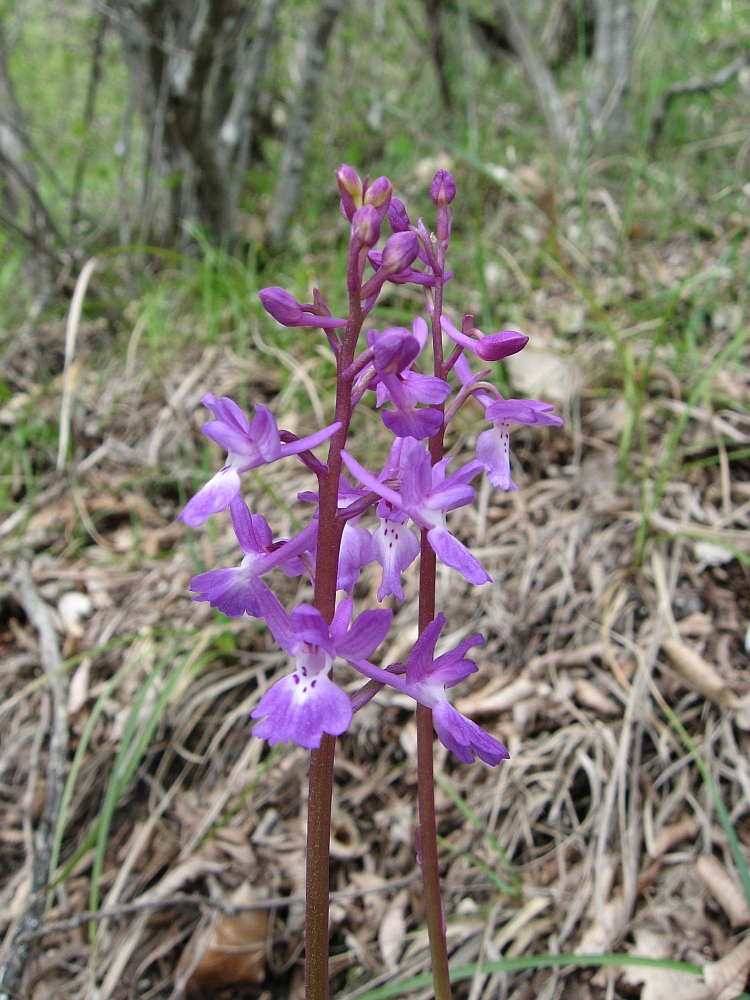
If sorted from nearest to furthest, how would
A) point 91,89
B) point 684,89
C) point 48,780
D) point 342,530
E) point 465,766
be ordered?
point 342,530 → point 465,766 → point 48,780 → point 91,89 → point 684,89

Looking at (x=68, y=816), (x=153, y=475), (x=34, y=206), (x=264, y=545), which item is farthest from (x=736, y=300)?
(x=34, y=206)

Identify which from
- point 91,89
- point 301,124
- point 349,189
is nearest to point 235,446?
point 349,189

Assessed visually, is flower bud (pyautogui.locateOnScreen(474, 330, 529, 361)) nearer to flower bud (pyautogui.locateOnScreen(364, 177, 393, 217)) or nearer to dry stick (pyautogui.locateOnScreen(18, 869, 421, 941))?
flower bud (pyautogui.locateOnScreen(364, 177, 393, 217))

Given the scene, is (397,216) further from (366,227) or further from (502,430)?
(502,430)

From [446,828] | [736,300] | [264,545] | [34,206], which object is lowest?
[446,828]

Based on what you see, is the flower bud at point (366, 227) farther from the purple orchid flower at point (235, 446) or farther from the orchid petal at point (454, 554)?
the orchid petal at point (454, 554)

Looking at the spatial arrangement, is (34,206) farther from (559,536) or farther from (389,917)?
(389,917)
